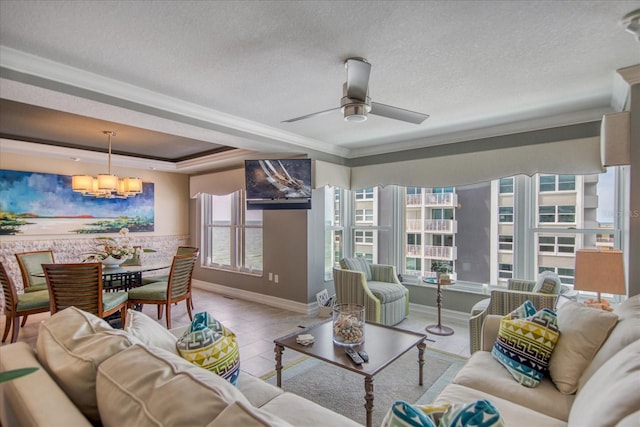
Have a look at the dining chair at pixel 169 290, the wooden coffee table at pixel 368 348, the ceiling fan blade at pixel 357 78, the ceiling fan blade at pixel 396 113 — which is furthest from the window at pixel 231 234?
the ceiling fan blade at pixel 357 78

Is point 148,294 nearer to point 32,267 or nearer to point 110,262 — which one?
point 110,262

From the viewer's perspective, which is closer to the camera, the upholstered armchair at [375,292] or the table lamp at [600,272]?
the table lamp at [600,272]

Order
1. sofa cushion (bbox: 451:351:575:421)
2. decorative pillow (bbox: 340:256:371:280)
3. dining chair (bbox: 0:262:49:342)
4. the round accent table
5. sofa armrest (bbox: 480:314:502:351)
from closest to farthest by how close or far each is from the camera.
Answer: sofa cushion (bbox: 451:351:575:421)
sofa armrest (bbox: 480:314:502:351)
dining chair (bbox: 0:262:49:342)
the round accent table
decorative pillow (bbox: 340:256:371:280)

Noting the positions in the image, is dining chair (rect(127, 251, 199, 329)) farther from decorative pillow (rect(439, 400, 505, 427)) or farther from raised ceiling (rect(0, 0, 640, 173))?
decorative pillow (rect(439, 400, 505, 427))

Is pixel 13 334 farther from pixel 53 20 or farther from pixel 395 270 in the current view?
pixel 395 270

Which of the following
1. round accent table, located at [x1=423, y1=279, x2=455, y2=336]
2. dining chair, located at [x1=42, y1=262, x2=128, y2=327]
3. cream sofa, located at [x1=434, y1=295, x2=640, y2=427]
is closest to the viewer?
cream sofa, located at [x1=434, y1=295, x2=640, y2=427]

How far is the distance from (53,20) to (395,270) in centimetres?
420

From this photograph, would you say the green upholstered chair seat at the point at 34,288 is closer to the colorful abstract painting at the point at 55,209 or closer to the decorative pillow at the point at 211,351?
the colorful abstract painting at the point at 55,209

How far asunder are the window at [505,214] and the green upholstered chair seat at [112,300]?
4653 mm

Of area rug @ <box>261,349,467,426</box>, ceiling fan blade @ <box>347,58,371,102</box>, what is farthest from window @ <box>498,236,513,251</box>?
ceiling fan blade @ <box>347,58,371,102</box>

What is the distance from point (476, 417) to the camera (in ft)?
2.76

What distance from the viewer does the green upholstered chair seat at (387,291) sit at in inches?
159

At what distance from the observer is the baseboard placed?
4.75 m

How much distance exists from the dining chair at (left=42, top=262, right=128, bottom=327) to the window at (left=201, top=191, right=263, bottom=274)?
2521 millimetres
